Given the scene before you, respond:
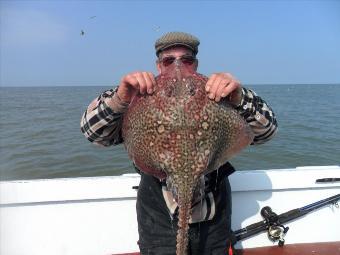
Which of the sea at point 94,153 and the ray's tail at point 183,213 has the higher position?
the sea at point 94,153

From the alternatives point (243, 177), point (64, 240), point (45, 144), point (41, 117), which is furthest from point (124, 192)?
point (41, 117)

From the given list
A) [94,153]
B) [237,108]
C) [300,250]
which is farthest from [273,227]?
[94,153]

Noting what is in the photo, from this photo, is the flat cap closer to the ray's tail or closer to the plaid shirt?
the plaid shirt

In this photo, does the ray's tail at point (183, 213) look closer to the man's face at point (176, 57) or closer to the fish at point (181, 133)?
the fish at point (181, 133)

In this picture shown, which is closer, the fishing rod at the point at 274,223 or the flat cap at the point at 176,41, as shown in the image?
the flat cap at the point at 176,41

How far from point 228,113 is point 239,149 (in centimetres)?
22

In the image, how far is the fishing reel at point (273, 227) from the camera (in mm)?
3781

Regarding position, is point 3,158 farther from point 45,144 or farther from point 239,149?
point 239,149

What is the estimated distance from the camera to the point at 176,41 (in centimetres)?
245

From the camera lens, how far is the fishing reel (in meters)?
3.78

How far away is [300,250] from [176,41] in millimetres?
2705

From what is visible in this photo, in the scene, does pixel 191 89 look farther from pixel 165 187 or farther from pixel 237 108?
pixel 165 187

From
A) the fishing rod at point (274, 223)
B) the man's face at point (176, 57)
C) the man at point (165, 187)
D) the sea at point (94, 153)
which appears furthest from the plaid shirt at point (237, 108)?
the sea at point (94, 153)

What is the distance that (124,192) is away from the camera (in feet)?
12.0
